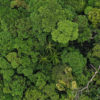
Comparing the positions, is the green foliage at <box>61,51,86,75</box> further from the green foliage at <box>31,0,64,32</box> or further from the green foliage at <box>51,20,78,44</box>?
the green foliage at <box>31,0,64,32</box>

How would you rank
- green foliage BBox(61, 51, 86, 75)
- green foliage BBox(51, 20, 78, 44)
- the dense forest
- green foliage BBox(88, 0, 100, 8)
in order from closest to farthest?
1. green foliage BBox(51, 20, 78, 44)
2. the dense forest
3. green foliage BBox(61, 51, 86, 75)
4. green foliage BBox(88, 0, 100, 8)

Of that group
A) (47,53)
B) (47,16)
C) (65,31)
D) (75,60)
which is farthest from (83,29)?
(47,53)

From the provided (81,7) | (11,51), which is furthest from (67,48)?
(11,51)

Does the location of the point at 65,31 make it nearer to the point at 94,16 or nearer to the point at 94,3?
the point at 94,16

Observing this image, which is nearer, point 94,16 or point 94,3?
point 94,16

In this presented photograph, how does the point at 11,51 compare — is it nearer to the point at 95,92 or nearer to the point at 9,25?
the point at 9,25

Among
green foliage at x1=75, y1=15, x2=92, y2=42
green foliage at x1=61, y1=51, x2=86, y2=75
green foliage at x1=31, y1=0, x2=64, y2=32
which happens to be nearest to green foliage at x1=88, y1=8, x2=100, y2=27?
green foliage at x1=75, y1=15, x2=92, y2=42
